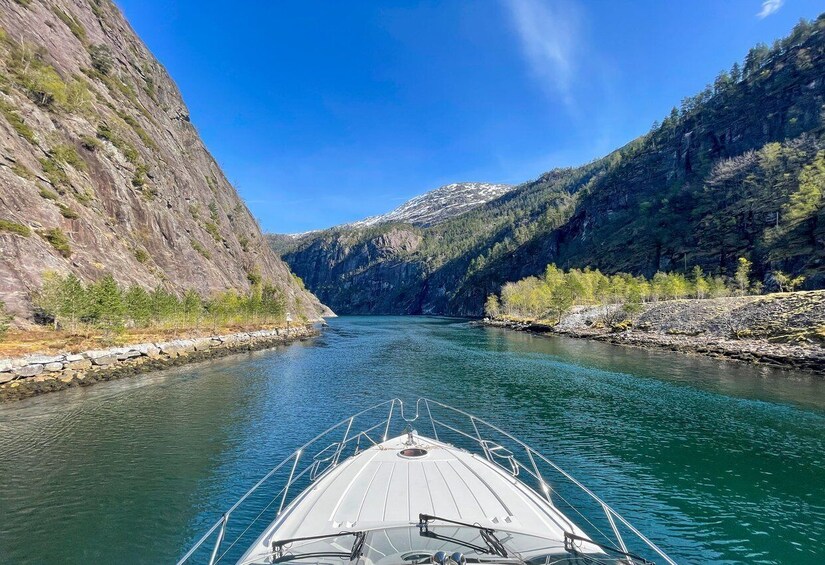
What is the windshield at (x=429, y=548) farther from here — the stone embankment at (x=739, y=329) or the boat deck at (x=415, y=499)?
the stone embankment at (x=739, y=329)

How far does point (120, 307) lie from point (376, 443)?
46289 mm

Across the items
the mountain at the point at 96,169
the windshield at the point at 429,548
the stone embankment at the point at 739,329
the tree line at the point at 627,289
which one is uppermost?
the mountain at the point at 96,169

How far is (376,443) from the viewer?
1473 cm

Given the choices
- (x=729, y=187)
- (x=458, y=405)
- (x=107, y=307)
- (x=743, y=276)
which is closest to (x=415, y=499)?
(x=458, y=405)

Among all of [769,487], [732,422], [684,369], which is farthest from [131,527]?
[684,369]

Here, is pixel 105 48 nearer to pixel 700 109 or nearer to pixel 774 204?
pixel 774 204

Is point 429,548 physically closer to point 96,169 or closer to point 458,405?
point 458,405

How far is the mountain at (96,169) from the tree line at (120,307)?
3.05m

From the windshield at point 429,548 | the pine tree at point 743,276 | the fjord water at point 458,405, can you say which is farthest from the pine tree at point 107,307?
the pine tree at point 743,276

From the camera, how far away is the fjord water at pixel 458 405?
12.9m

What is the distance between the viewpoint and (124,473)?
17016 mm

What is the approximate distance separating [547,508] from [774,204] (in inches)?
5342

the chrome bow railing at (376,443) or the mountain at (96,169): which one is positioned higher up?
the mountain at (96,169)

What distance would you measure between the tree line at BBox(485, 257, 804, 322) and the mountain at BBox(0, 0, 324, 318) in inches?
3435
